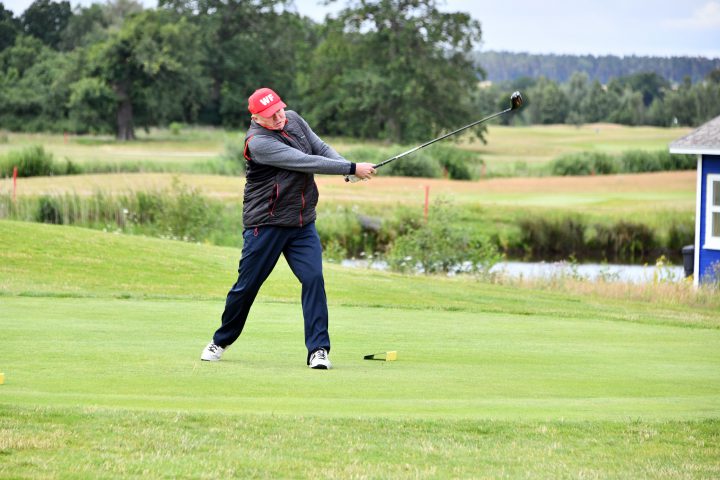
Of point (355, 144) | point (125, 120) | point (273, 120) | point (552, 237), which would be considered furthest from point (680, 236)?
point (125, 120)

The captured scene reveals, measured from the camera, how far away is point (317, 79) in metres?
88.0

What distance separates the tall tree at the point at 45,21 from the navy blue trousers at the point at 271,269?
99.4 m

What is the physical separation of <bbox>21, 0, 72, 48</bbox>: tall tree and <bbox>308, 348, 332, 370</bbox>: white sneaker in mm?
100102

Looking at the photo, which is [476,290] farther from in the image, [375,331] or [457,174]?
[457,174]

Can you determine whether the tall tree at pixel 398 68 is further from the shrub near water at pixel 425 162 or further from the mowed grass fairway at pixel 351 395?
the mowed grass fairway at pixel 351 395

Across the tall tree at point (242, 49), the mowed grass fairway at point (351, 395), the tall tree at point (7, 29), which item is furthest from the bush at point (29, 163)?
the tall tree at point (7, 29)

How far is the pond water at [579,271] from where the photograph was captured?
2347 centimetres

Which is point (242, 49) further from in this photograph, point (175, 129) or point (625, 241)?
point (625, 241)

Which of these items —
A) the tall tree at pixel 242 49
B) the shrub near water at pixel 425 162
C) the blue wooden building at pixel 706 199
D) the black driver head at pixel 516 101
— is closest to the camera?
the black driver head at pixel 516 101

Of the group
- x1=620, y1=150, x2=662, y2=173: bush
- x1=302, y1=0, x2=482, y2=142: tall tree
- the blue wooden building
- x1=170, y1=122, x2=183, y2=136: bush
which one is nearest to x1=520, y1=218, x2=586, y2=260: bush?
the blue wooden building

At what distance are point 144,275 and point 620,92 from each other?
140301 millimetres

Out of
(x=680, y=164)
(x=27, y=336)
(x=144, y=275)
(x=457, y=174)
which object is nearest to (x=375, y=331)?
(x=27, y=336)

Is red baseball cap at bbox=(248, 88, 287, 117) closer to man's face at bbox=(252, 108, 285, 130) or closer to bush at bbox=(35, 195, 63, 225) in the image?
man's face at bbox=(252, 108, 285, 130)

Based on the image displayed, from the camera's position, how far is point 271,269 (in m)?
8.73
